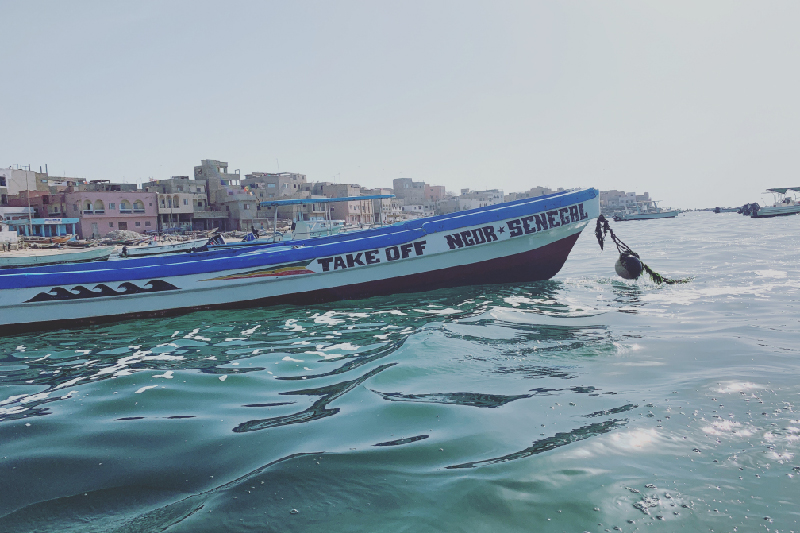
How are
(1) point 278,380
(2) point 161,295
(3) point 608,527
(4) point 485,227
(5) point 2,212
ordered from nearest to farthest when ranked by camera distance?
(3) point 608,527 < (1) point 278,380 < (2) point 161,295 < (4) point 485,227 < (5) point 2,212

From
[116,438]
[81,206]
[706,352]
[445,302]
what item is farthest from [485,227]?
[81,206]

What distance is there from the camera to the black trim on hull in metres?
7.74

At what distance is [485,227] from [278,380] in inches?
222

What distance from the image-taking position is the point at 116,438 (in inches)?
128

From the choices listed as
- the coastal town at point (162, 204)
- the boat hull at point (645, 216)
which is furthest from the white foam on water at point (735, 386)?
the boat hull at point (645, 216)

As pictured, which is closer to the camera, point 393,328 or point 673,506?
point 673,506

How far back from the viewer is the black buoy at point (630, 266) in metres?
9.67

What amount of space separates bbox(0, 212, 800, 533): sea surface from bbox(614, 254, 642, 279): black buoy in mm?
3142

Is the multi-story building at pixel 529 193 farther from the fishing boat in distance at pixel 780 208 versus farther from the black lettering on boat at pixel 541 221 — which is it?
the black lettering on boat at pixel 541 221

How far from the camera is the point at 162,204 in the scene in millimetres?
50500

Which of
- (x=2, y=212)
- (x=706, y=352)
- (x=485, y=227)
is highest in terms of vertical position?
(x=2, y=212)

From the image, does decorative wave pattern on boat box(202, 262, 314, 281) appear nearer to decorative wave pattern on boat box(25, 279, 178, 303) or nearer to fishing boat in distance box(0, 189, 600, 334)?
fishing boat in distance box(0, 189, 600, 334)

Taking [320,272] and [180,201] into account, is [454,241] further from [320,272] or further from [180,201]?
[180,201]

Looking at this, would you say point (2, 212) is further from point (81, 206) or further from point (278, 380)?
point (278, 380)
